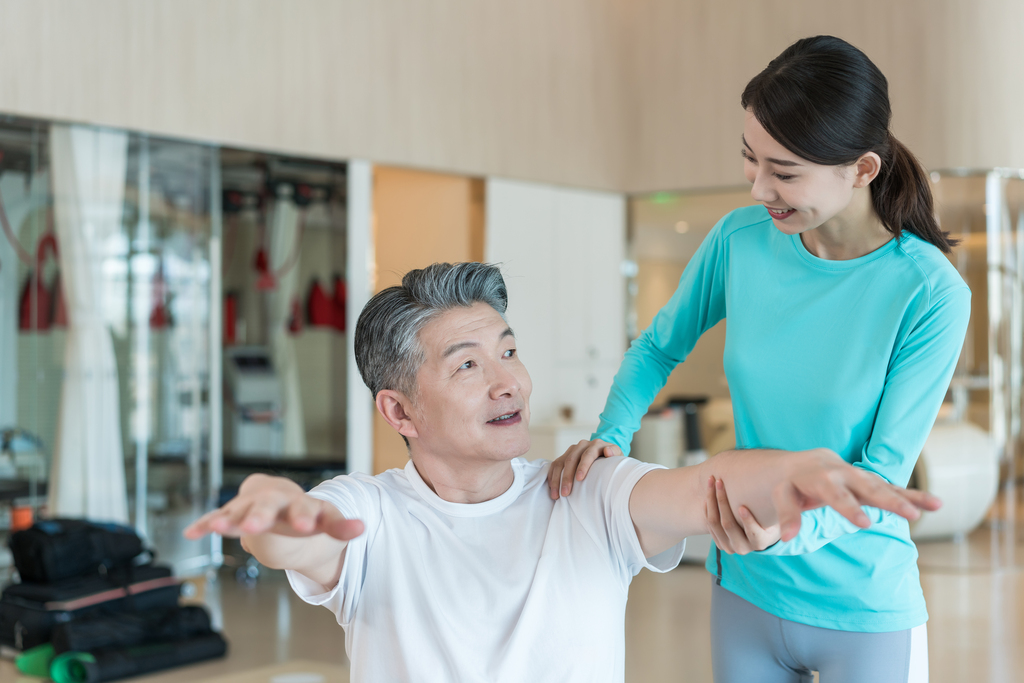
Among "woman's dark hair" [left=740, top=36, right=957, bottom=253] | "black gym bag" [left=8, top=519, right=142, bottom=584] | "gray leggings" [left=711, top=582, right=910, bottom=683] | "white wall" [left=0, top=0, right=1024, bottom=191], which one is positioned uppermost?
"white wall" [left=0, top=0, right=1024, bottom=191]

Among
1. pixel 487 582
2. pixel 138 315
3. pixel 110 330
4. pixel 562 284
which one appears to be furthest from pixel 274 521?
pixel 562 284

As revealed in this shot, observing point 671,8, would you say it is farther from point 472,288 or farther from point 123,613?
point 472,288

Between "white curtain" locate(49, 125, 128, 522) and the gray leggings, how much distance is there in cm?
395

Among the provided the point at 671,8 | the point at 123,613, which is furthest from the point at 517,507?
the point at 671,8

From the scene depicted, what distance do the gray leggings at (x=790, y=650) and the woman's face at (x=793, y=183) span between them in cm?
56

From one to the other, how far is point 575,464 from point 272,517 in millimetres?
561

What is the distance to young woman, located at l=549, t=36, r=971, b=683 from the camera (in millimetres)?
1271

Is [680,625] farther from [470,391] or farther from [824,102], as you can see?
[824,102]

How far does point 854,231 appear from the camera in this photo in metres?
1.38

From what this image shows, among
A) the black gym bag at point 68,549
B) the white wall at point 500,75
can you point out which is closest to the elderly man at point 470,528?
the black gym bag at point 68,549

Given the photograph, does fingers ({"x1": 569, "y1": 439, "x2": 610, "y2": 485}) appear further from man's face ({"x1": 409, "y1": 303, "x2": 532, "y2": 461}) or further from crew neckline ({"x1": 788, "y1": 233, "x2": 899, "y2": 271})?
crew neckline ({"x1": 788, "y1": 233, "x2": 899, "y2": 271})

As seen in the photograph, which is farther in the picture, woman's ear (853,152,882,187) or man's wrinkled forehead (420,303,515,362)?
man's wrinkled forehead (420,303,515,362)

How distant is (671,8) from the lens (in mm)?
6535

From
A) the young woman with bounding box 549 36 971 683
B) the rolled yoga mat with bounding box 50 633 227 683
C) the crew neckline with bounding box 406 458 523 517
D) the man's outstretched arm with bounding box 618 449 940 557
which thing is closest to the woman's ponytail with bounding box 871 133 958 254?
the young woman with bounding box 549 36 971 683
